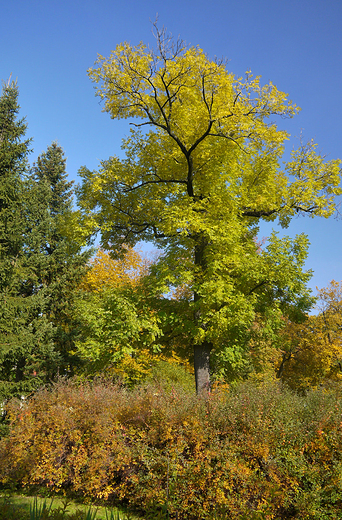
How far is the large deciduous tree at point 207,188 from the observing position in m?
11.0

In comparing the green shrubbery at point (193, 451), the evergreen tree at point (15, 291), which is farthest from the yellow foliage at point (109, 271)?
the green shrubbery at point (193, 451)

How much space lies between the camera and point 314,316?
1038 inches

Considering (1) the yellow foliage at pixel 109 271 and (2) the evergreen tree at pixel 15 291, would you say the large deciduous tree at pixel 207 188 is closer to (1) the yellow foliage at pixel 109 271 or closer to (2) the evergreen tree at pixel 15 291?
(2) the evergreen tree at pixel 15 291

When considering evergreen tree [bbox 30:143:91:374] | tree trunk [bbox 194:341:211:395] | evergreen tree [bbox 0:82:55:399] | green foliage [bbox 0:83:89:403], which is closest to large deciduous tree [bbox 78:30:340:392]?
tree trunk [bbox 194:341:211:395]

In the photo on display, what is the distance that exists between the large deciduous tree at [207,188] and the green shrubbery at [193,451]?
3.64 metres

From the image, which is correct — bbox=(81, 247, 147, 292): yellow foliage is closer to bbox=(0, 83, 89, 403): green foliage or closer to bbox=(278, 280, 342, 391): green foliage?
bbox=(0, 83, 89, 403): green foliage

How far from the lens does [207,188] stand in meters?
12.4

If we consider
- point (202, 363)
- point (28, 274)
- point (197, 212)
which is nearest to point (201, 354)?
point (202, 363)

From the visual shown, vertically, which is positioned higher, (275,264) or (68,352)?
(275,264)

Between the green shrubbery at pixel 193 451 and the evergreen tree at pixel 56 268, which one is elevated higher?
the evergreen tree at pixel 56 268

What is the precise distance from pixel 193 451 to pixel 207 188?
8253mm

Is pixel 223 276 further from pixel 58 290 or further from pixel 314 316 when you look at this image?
pixel 314 316

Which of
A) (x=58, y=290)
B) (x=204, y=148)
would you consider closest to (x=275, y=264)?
(x=204, y=148)

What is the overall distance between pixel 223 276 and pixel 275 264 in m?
1.71
